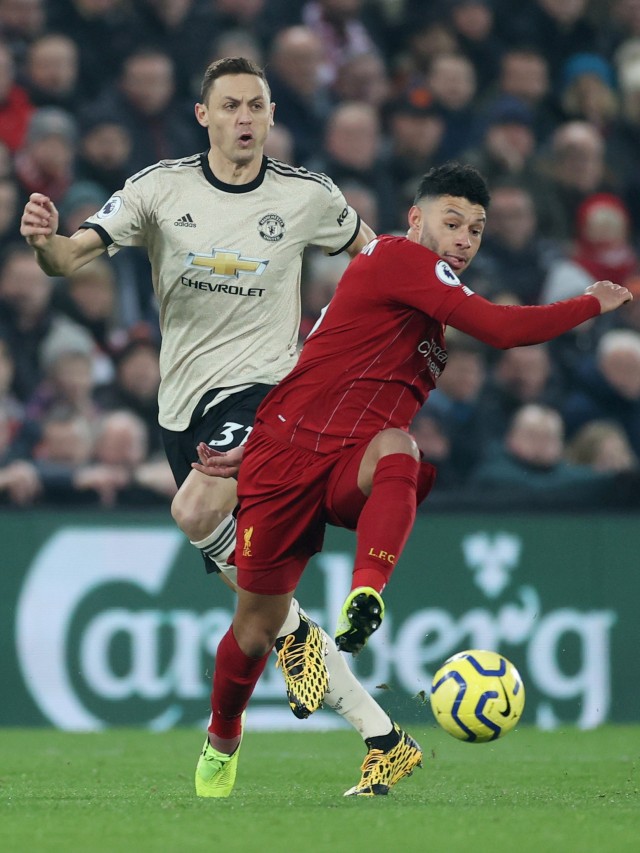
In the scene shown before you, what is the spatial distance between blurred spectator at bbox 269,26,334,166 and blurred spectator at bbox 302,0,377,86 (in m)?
0.47

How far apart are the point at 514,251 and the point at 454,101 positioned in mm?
Result: 1505

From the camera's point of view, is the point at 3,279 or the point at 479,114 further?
the point at 479,114

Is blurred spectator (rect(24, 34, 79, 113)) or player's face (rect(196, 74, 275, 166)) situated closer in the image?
player's face (rect(196, 74, 275, 166))

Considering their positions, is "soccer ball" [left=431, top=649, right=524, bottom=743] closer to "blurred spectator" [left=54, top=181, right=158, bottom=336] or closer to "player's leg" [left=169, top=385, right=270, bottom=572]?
"player's leg" [left=169, top=385, right=270, bottom=572]

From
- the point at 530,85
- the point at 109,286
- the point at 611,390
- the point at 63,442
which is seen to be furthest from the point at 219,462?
the point at 530,85

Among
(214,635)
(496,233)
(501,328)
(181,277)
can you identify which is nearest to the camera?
(501,328)

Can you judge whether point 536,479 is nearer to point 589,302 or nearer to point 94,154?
point 94,154

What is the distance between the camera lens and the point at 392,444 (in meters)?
5.59

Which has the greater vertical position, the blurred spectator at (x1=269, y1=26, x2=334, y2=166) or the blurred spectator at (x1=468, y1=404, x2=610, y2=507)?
the blurred spectator at (x1=269, y1=26, x2=334, y2=166)

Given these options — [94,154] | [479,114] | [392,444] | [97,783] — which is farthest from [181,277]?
[479,114]

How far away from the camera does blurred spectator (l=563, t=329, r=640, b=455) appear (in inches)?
424

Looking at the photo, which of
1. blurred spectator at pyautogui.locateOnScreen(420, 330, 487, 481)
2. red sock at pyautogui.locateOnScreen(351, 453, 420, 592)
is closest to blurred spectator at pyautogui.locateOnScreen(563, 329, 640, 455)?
blurred spectator at pyautogui.locateOnScreen(420, 330, 487, 481)

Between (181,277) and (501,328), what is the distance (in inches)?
63.9

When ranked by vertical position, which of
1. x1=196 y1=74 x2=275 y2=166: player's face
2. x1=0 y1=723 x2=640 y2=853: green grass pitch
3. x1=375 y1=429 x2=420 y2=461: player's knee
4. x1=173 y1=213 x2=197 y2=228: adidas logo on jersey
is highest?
x1=196 y1=74 x2=275 y2=166: player's face
